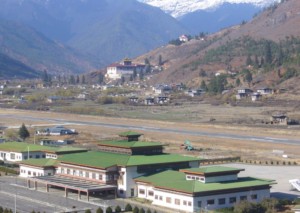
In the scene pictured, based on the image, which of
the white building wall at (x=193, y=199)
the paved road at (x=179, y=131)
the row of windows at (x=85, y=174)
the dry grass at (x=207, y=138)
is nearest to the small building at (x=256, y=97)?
the dry grass at (x=207, y=138)

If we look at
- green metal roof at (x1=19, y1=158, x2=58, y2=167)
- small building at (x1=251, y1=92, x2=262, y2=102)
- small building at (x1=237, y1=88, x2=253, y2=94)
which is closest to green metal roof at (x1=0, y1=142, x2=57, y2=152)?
green metal roof at (x1=19, y1=158, x2=58, y2=167)

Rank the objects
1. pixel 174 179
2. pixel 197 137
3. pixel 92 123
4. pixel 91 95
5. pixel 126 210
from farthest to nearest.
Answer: pixel 91 95 → pixel 92 123 → pixel 197 137 → pixel 174 179 → pixel 126 210

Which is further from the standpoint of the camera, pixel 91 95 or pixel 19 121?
pixel 91 95

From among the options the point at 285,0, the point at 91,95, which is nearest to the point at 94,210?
the point at 91,95

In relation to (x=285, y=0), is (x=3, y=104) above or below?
below

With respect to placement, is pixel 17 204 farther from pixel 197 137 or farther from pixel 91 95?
pixel 91 95

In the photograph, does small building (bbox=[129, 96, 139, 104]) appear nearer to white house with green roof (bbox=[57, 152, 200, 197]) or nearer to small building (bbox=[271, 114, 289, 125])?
small building (bbox=[271, 114, 289, 125])
